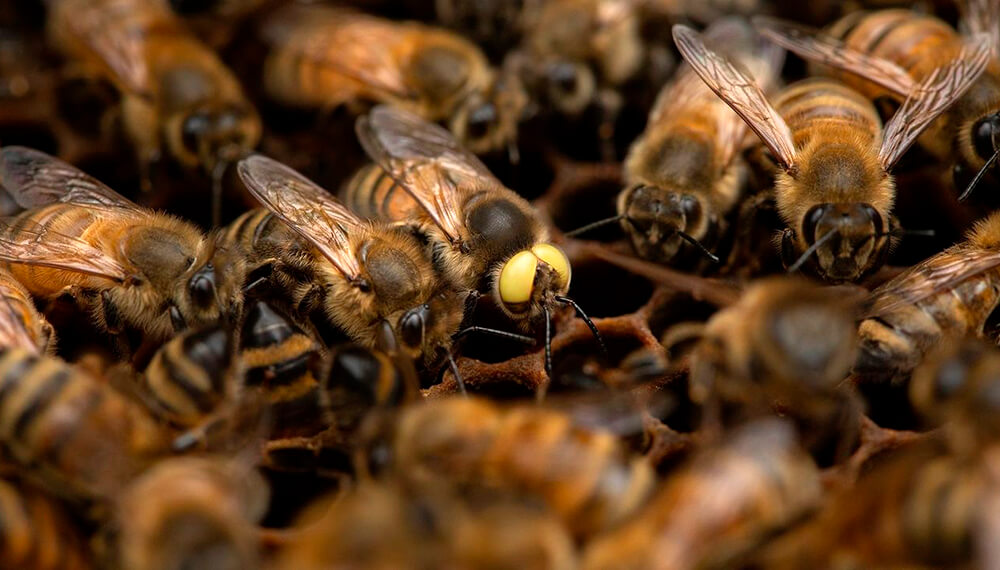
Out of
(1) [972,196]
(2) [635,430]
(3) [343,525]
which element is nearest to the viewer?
(3) [343,525]

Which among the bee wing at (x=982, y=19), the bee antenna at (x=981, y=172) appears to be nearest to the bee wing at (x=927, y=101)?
the bee antenna at (x=981, y=172)

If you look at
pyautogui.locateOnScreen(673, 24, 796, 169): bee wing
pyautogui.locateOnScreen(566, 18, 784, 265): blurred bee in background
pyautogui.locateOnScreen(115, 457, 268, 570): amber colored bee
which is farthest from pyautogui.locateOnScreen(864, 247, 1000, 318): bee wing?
pyautogui.locateOnScreen(115, 457, 268, 570): amber colored bee

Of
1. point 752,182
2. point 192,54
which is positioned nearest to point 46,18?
point 192,54

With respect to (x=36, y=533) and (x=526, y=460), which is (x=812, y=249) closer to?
(x=526, y=460)

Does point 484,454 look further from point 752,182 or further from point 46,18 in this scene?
point 46,18

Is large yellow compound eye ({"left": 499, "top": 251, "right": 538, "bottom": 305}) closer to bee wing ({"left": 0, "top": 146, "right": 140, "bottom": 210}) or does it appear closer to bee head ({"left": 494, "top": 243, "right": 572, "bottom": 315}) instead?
bee head ({"left": 494, "top": 243, "right": 572, "bottom": 315})
